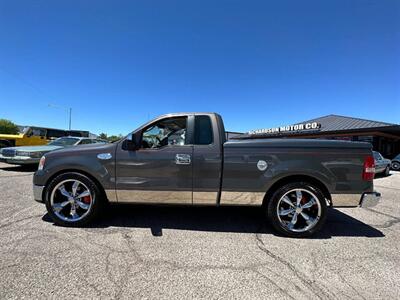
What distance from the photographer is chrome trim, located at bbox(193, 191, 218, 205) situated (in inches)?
145

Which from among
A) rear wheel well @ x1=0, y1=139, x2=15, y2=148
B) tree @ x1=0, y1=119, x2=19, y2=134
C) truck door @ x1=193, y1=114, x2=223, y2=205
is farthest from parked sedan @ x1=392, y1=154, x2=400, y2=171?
tree @ x1=0, y1=119, x2=19, y2=134

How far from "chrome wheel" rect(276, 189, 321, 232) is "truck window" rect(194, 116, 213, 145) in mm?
1517

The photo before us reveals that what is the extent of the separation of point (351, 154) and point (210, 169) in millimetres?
2189

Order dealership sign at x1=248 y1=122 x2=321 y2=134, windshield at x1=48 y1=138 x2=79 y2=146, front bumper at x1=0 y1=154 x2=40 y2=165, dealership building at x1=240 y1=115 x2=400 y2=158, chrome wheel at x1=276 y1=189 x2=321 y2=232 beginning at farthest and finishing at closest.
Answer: dealership sign at x1=248 y1=122 x2=321 y2=134 < dealership building at x1=240 y1=115 x2=400 y2=158 < windshield at x1=48 y1=138 x2=79 y2=146 < front bumper at x1=0 y1=154 x2=40 y2=165 < chrome wheel at x1=276 y1=189 x2=321 y2=232

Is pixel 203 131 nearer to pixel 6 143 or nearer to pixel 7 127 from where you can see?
pixel 6 143

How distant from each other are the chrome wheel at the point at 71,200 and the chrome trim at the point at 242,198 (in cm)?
219

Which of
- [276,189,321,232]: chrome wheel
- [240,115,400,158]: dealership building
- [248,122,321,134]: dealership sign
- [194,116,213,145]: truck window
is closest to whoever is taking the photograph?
[276,189,321,232]: chrome wheel

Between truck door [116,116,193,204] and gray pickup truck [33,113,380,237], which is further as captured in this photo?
truck door [116,116,193,204]

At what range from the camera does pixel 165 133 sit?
13.1 feet

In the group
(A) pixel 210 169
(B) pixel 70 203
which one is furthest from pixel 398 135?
(B) pixel 70 203

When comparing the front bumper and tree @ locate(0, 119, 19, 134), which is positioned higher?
tree @ locate(0, 119, 19, 134)

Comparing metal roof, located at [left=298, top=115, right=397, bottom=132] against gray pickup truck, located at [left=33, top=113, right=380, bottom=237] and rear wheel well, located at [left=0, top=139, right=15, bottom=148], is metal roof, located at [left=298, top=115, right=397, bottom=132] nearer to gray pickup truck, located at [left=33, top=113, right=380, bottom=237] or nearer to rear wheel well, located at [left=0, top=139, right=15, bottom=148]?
gray pickup truck, located at [left=33, top=113, right=380, bottom=237]

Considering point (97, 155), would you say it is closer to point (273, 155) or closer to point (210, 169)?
point (210, 169)

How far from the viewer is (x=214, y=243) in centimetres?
331
